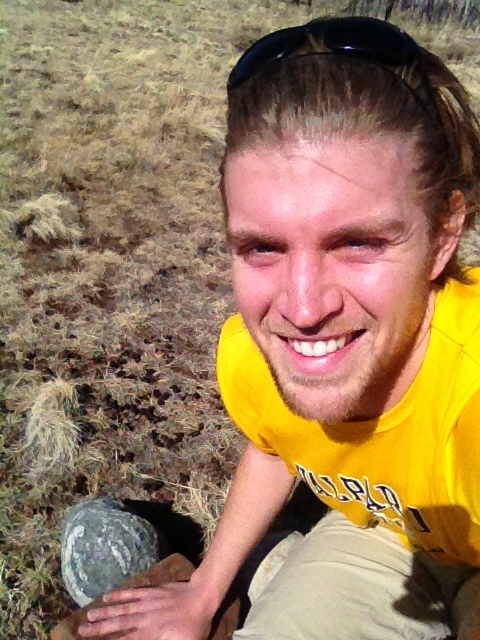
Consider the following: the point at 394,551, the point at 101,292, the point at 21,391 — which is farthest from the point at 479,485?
the point at 101,292

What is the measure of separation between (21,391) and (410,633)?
82.8 inches

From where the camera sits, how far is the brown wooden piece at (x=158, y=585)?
2.11 m

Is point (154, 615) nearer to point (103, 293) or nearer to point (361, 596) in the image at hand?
point (361, 596)

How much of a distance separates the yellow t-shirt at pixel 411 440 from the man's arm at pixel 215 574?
0.44 feet

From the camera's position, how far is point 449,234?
1.55 m

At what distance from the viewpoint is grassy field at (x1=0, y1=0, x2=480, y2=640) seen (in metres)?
2.85

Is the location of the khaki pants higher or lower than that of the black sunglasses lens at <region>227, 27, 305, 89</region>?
lower

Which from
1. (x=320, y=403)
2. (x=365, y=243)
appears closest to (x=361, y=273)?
(x=365, y=243)

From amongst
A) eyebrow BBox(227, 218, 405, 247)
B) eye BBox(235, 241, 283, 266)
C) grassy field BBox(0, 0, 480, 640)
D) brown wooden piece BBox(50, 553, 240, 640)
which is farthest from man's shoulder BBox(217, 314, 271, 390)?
grassy field BBox(0, 0, 480, 640)

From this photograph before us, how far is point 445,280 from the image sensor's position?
1633mm

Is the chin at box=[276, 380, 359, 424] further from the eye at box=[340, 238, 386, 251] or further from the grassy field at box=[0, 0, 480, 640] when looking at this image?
the grassy field at box=[0, 0, 480, 640]

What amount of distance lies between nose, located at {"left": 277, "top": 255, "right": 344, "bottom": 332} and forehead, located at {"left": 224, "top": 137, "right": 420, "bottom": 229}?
0.33ft

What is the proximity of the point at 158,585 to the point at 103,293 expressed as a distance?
2154 mm

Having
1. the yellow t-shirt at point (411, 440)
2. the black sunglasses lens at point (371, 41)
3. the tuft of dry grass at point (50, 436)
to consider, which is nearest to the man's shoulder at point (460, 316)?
the yellow t-shirt at point (411, 440)
